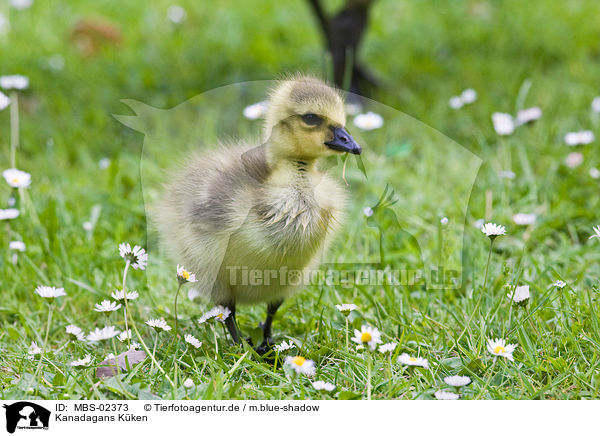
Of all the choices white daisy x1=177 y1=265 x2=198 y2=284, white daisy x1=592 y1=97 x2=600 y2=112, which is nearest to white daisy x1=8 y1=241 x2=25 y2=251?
white daisy x1=177 y1=265 x2=198 y2=284

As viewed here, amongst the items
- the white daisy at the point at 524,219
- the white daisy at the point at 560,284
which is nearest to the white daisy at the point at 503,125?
the white daisy at the point at 524,219

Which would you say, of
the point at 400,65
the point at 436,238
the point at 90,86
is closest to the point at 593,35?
the point at 400,65

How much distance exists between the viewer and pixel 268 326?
2.33m

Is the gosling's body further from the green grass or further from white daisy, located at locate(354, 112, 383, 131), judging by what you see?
white daisy, located at locate(354, 112, 383, 131)

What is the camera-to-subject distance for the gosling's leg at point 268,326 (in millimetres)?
2293

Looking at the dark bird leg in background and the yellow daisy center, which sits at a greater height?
the dark bird leg in background

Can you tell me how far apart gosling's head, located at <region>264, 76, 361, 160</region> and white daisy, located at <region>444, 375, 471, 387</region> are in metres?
0.67

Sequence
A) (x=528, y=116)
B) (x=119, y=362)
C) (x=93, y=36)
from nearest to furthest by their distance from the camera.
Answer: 1. (x=119, y=362)
2. (x=528, y=116)
3. (x=93, y=36)

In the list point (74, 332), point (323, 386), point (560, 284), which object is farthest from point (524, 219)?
point (74, 332)

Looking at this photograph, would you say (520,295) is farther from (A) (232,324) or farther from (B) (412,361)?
(A) (232,324)

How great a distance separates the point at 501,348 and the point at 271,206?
758 mm

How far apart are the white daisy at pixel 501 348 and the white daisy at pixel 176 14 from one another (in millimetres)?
4181

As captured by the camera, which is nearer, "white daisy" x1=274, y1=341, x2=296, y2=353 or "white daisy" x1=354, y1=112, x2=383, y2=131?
"white daisy" x1=274, y1=341, x2=296, y2=353

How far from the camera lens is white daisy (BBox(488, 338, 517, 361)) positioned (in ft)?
6.41
